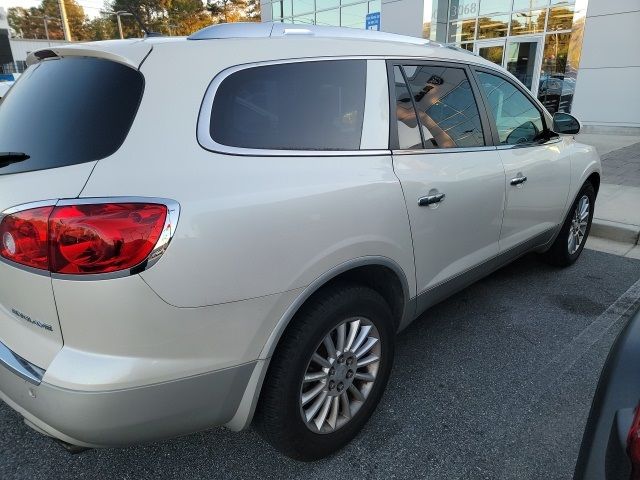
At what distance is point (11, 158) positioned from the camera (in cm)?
168

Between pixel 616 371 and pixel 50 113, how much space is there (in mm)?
2061

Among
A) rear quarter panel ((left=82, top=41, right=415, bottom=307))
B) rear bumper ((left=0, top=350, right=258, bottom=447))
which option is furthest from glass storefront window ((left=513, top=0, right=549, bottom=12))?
rear bumper ((left=0, top=350, right=258, bottom=447))

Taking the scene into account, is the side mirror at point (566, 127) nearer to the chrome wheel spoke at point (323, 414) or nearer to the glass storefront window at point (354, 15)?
the chrome wheel spoke at point (323, 414)

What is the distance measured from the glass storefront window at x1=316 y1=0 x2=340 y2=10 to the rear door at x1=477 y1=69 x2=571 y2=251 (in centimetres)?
1485

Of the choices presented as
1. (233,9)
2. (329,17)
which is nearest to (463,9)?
(329,17)

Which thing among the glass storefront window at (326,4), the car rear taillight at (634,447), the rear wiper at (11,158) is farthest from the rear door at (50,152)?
the glass storefront window at (326,4)

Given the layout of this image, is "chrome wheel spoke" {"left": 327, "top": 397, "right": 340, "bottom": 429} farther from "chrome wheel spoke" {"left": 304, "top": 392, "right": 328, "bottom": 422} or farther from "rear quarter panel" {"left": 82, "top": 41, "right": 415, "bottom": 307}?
"rear quarter panel" {"left": 82, "top": 41, "right": 415, "bottom": 307}

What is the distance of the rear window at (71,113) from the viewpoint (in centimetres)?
152

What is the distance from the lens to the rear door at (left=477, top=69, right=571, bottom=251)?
119 inches

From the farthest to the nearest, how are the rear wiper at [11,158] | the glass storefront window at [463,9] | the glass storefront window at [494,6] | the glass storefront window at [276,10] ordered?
the glass storefront window at [276,10], the glass storefront window at [463,9], the glass storefront window at [494,6], the rear wiper at [11,158]

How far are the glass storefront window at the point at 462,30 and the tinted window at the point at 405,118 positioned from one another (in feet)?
43.1

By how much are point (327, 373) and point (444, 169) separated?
119 centimetres

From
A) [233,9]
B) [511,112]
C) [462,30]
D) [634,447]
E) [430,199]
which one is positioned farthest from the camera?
[233,9]

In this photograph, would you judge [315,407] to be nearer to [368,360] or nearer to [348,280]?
[368,360]
